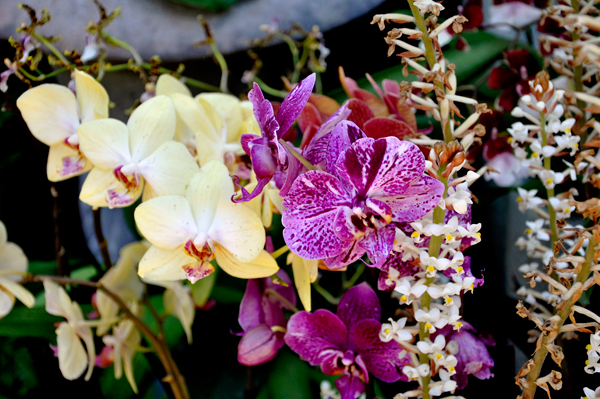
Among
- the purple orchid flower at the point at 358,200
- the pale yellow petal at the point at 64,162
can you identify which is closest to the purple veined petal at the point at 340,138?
the purple orchid flower at the point at 358,200

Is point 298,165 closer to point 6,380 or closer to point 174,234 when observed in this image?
point 174,234

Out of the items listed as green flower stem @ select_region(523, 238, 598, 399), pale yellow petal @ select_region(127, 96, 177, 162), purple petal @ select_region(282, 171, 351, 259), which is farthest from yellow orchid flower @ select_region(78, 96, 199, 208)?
green flower stem @ select_region(523, 238, 598, 399)

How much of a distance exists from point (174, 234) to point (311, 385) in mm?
230

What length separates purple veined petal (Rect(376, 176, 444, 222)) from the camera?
0.67ft

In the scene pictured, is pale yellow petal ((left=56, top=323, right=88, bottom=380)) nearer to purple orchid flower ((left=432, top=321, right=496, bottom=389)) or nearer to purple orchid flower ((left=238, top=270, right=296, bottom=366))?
purple orchid flower ((left=238, top=270, right=296, bottom=366))

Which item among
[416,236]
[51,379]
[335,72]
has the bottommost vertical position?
[51,379]

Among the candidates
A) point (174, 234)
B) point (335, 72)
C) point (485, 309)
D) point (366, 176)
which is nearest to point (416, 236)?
point (366, 176)

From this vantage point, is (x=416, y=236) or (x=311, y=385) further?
(x=311, y=385)

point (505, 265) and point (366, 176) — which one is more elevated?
point (366, 176)

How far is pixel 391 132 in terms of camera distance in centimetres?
28

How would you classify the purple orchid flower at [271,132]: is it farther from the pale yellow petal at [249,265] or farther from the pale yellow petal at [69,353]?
the pale yellow petal at [69,353]

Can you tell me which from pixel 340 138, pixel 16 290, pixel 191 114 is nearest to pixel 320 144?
pixel 340 138

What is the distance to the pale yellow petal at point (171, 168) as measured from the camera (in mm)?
300

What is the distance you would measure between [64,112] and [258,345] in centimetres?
22
